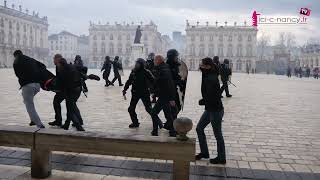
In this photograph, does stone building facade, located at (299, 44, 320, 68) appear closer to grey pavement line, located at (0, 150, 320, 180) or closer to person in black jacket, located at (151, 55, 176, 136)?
person in black jacket, located at (151, 55, 176, 136)

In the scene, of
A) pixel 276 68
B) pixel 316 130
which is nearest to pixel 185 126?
pixel 316 130

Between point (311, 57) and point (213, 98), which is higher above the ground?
point (311, 57)

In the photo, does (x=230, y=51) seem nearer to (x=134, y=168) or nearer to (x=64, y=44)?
(x=64, y=44)

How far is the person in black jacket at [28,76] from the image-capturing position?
6887 mm

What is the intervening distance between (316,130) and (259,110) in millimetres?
3265

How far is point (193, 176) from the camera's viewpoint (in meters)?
4.67

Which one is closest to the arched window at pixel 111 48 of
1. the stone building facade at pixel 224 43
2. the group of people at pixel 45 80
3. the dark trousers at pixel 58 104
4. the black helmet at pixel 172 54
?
the stone building facade at pixel 224 43

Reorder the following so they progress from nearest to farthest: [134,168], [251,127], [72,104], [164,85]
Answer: [134,168]
[164,85]
[72,104]
[251,127]

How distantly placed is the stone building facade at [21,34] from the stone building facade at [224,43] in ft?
142

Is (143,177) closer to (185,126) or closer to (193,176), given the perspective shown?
(193,176)

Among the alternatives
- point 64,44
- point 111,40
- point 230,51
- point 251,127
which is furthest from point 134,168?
point 64,44

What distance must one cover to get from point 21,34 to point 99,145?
327 feet

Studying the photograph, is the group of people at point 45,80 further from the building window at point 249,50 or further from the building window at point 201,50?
the building window at point 249,50

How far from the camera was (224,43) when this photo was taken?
101875 mm
